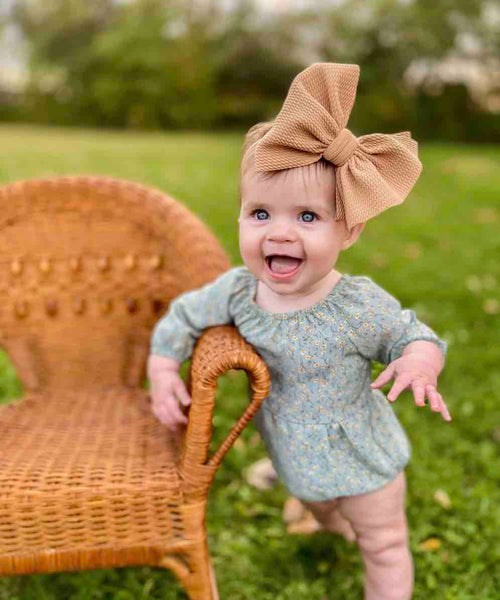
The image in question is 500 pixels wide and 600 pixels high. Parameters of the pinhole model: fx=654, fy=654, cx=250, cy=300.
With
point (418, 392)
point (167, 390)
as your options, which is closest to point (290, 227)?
point (418, 392)

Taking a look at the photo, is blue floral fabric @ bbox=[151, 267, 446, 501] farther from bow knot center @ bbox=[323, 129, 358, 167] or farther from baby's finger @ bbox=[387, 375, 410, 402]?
bow knot center @ bbox=[323, 129, 358, 167]

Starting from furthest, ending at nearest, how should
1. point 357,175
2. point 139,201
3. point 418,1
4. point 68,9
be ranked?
point 68,9 < point 418,1 < point 139,201 < point 357,175

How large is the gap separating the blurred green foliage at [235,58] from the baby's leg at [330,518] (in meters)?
13.6

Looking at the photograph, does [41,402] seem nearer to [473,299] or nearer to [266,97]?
[473,299]

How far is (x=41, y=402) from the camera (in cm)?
216

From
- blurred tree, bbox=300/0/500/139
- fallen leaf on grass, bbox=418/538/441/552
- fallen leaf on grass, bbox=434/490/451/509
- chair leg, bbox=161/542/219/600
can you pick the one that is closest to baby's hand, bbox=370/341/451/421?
chair leg, bbox=161/542/219/600

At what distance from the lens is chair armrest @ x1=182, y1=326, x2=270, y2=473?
1487 mm

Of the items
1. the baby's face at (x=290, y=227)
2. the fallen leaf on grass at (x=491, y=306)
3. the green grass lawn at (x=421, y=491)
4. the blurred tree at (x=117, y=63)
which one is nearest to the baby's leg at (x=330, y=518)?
the green grass lawn at (x=421, y=491)

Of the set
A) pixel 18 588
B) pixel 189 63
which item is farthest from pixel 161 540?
pixel 189 63

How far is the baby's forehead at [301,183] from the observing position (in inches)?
53.9

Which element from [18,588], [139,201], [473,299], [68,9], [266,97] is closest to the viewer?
[18,588]

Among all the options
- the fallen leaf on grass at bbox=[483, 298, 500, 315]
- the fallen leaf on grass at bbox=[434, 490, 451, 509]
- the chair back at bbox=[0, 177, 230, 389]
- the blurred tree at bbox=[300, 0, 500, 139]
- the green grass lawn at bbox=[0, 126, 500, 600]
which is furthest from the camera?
the blurred tree at bbox=[300, 0, 500, 139]

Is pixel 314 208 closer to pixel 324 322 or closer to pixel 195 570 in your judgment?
pixel 324 322

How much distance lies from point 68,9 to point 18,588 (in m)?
26.1
